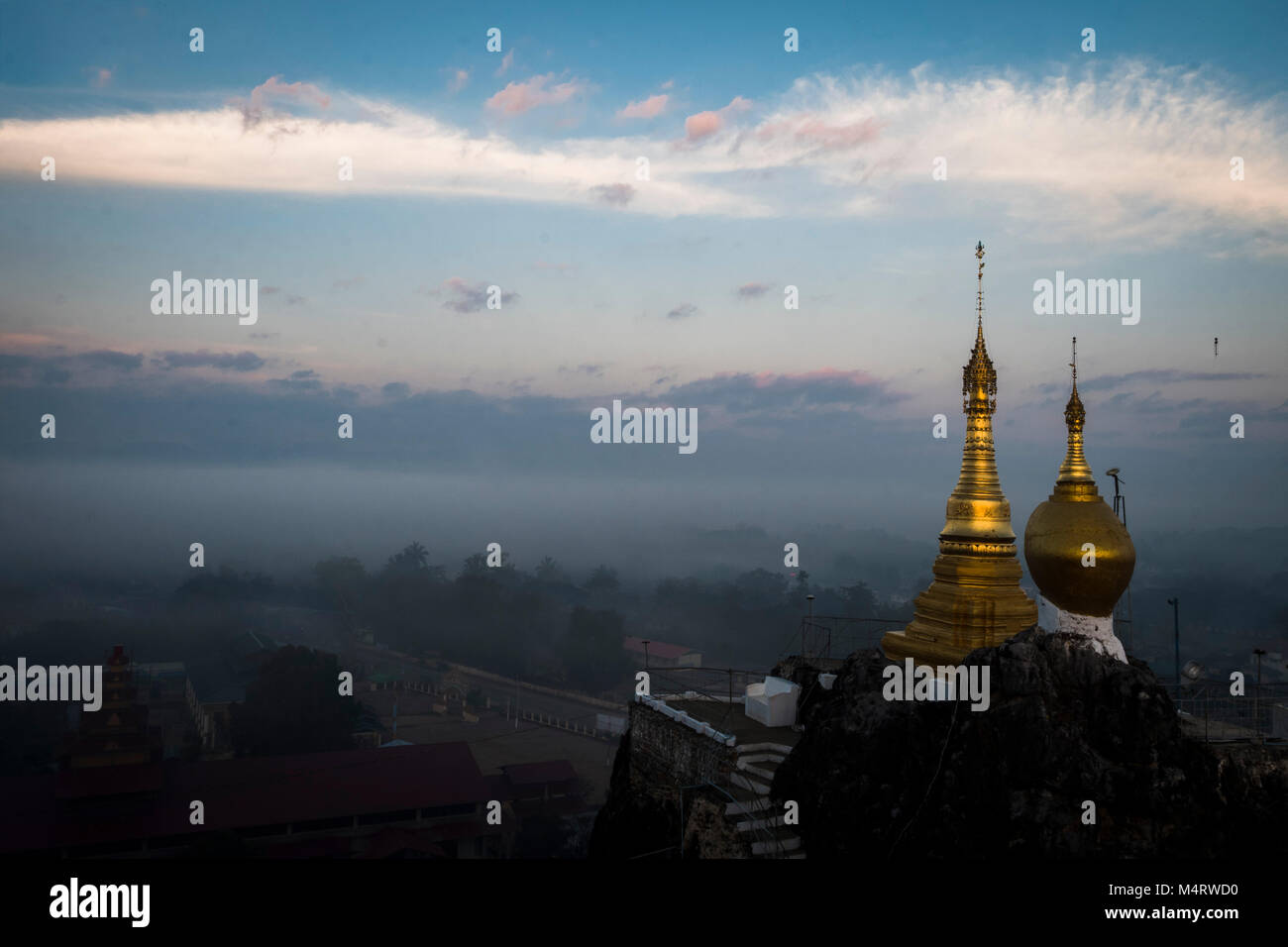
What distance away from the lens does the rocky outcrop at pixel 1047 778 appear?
45.8 ft

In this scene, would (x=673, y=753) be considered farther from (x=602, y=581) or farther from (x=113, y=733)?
(x=602, y=581)

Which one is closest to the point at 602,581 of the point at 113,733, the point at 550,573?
the point at 550,573

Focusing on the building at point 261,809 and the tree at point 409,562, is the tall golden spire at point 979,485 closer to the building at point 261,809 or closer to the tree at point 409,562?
the building at point 261,809

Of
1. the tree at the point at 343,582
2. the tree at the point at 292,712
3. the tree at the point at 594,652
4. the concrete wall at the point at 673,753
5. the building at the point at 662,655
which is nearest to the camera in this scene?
the concrete wall at the point at 673,753

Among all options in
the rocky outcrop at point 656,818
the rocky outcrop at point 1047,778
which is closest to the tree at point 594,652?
the rocky outcrop at point 656,818

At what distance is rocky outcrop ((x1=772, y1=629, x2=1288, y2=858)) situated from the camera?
Result: 1396 cm

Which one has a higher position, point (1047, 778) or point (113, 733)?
point (1047, 778)

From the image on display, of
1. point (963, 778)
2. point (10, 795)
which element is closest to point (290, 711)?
point (10, 795)

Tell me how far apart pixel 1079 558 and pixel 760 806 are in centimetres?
841

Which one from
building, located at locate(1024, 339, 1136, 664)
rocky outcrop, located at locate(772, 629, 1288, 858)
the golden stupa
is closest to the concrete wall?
rocky outcrop, located at locate(772, 629, 1288, 858)

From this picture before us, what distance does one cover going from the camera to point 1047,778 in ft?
46.6

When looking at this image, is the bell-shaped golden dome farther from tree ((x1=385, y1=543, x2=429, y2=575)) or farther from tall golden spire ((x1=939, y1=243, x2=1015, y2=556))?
tree ((x1=385, y1=543, x2=429, y2=575))
